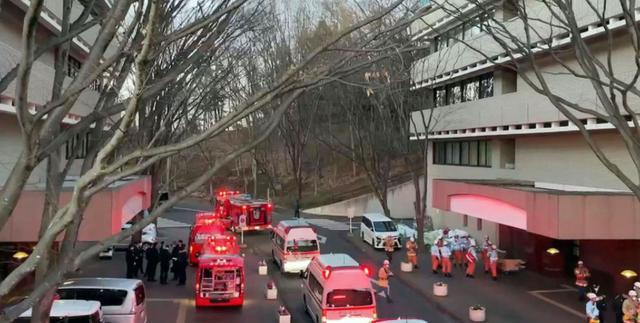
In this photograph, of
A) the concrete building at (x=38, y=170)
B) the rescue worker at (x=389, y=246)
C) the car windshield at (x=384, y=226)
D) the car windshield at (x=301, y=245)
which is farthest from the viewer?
the car windshield at (x=384, y=226)

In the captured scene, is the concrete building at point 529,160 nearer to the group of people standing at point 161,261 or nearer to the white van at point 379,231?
the white van at point 379,231

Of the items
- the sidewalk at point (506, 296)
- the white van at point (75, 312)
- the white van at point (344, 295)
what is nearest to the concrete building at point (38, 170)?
the white van at point (75, 312)

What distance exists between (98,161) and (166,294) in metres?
16.1

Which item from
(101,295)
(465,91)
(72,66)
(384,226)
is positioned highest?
(465,91)

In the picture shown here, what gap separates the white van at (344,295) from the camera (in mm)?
15000

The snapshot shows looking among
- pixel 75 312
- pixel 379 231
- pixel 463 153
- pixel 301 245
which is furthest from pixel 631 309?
pixel 463 153

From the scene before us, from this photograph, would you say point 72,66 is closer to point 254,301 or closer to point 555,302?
point 254,301

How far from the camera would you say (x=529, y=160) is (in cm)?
2603

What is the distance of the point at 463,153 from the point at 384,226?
6229mm

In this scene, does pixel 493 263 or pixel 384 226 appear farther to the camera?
pixel 384 226

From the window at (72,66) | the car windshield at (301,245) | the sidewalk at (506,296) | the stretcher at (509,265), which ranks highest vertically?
the window at (72,66)

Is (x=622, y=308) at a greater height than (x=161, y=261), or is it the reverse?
(x=622, y=308)

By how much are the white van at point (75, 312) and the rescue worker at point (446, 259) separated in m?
14.6

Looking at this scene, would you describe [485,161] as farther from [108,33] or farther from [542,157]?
[108,33]
